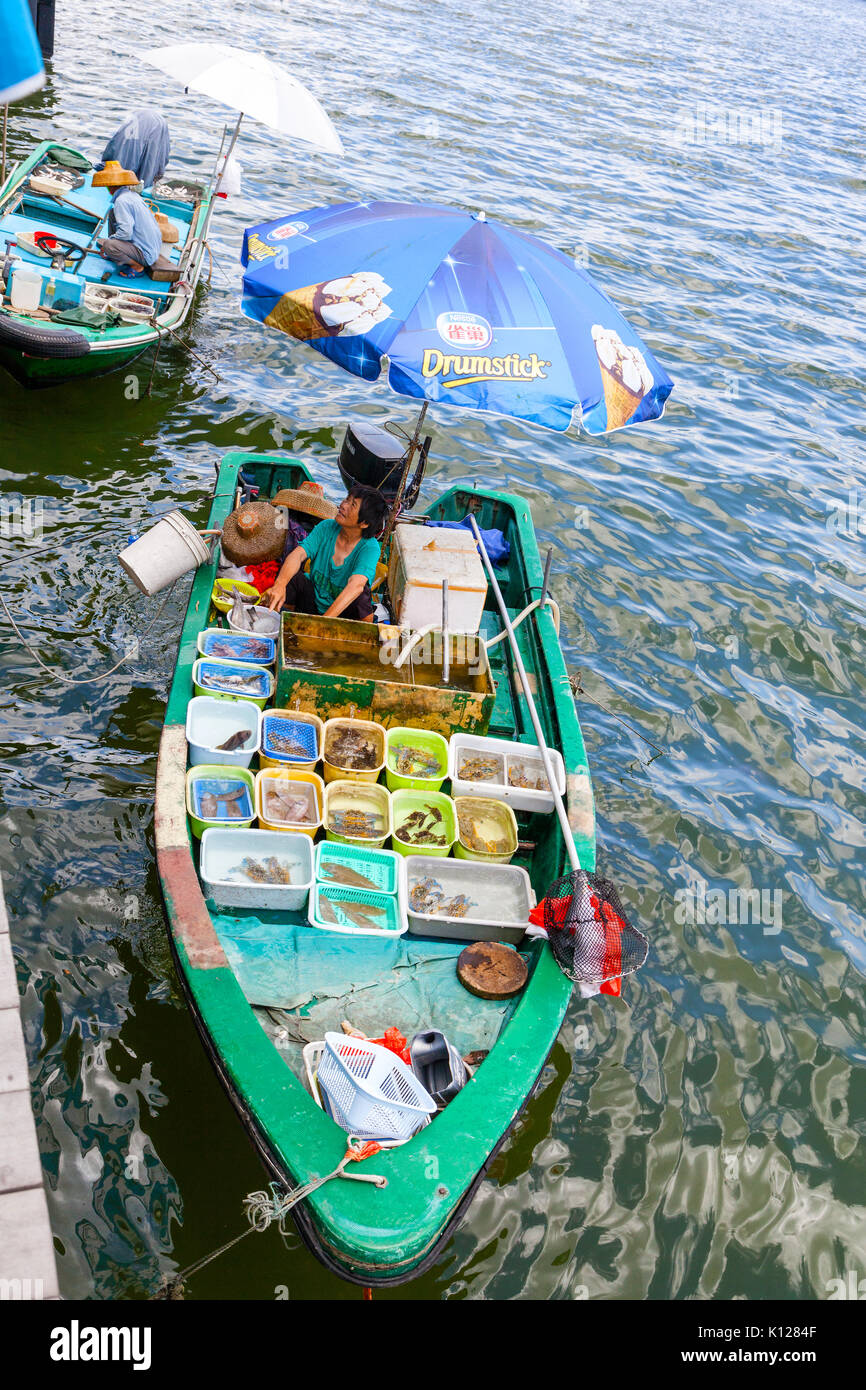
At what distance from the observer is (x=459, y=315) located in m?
6.38

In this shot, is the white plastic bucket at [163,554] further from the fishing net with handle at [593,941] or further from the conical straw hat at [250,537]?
the fishing net with handle at [593,941]

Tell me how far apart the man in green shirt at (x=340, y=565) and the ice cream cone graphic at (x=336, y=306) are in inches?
39.8

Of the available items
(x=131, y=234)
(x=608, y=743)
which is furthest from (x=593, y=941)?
(x=131, y=234)

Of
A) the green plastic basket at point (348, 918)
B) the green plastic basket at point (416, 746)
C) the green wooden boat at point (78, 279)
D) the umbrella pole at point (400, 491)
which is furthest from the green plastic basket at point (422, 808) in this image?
the green wooden boat at point (78, 279)

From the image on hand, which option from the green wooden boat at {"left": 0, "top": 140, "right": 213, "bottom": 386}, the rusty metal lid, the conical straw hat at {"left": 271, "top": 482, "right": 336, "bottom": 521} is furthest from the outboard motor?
the rusty metal lid

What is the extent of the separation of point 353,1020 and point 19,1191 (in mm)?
1618

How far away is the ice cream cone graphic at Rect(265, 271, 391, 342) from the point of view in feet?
21.1

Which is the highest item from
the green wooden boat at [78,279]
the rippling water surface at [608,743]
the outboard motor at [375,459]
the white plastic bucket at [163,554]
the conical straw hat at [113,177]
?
the conical straw hat at [113,177]

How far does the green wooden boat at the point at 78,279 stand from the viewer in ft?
33.4

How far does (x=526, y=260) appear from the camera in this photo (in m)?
6.81

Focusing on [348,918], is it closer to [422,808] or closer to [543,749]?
[422,808]

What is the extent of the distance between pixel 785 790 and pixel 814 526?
462 cm

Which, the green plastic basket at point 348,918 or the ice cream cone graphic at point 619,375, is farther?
the ice cream cone graphic at point 619,375

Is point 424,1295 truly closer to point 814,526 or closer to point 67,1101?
point 67,1101
